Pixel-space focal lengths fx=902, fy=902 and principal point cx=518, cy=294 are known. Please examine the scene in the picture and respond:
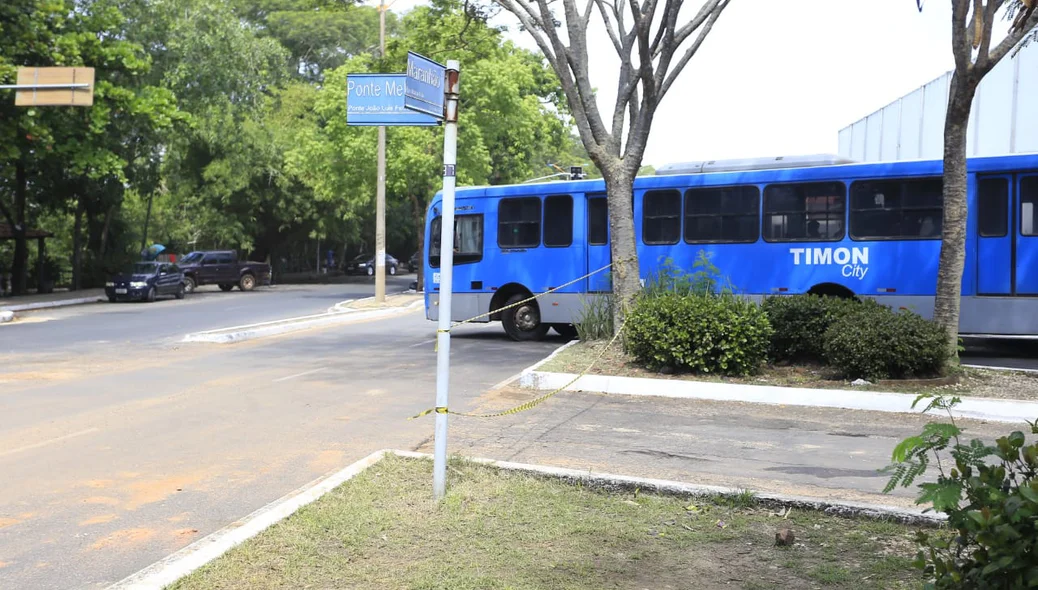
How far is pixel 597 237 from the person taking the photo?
17750 millimetres

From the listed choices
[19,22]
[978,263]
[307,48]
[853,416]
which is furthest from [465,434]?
[307,48]

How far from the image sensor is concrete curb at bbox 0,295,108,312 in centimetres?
2778

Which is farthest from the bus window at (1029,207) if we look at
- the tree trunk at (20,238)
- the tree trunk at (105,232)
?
the tree trunk at (105,232)

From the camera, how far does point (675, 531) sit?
214 inches

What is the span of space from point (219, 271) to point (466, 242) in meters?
25.8

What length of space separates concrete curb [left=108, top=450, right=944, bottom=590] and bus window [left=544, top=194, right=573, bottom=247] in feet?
36.5

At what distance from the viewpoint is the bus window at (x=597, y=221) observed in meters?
17.7

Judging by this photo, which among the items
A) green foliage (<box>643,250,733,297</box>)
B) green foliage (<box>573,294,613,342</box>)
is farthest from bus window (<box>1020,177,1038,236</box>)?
green foliage (<box>573,294,613,342</box>)

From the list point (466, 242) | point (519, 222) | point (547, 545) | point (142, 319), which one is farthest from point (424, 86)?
point (142, 319)

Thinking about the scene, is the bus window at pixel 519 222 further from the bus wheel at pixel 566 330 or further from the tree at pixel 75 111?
the tree at pixel 75 111

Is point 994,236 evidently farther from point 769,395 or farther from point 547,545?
point 547,545

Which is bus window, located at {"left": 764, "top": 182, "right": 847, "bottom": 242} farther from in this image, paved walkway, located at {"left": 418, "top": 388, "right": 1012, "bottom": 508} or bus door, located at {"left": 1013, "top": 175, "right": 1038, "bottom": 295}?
paved walkway, located at {"left": 418, "top": 388, "right": 1012, "bottom": 508}

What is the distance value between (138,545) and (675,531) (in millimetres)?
3213

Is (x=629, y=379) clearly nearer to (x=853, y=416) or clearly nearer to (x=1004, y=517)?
(x=853, y=416)
